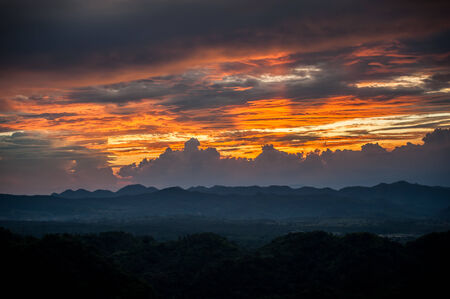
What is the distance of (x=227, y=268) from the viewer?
12450 cm

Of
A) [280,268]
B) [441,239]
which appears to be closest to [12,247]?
[280,268]

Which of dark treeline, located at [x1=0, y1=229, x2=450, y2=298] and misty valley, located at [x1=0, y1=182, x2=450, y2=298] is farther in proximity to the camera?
misty valley, located at [x1=0, y1=182, x2=450, y2=298]

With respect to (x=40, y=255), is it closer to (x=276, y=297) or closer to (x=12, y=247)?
(x=12, y=247)

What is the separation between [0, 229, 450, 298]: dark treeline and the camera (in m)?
92.4

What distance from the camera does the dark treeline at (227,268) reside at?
92.4 m

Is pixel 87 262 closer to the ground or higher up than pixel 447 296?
higher up

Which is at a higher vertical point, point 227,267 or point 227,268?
point 227,267

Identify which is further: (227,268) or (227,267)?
(227,267)

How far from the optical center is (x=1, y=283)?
83.4 meters

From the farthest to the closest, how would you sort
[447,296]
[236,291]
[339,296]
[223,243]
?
1. [223,243]
2. [236,291]
3. [339,296]
4. [447,296]

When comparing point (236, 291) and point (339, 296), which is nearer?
point (339, 296)

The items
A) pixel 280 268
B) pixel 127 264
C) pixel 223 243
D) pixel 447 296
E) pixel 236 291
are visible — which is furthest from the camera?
pixel 223 243

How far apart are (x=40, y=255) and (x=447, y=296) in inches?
3402

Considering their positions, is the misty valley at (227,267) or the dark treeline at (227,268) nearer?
the dark treeline at (227,268)
